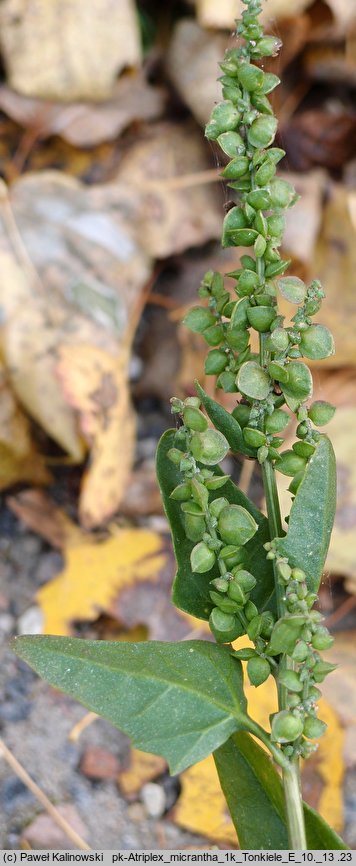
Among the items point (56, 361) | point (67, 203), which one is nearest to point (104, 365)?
point (56, 361)

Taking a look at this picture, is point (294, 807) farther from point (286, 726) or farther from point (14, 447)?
point (14, 447)

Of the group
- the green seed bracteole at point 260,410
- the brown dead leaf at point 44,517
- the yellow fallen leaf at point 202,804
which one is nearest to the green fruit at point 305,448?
the green seed bracteole at point 260,410

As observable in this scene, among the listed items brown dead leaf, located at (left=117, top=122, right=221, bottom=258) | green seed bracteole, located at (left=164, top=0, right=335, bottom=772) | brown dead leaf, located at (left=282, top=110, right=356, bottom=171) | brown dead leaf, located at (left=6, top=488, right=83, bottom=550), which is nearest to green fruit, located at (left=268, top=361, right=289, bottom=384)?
green seed bracteole, located at (left=164, top=0, right=335, bottom=772)

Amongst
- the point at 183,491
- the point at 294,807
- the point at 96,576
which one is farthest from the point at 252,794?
the point at 96,576

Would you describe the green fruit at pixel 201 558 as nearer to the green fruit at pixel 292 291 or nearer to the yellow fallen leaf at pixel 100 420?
the green fruit at pixel 292 291

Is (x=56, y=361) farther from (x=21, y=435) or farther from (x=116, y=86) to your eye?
(x=116, y=86)

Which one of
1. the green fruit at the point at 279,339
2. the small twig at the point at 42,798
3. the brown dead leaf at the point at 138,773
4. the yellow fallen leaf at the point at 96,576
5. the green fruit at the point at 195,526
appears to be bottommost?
the brown dead leaf at the point at 138,773

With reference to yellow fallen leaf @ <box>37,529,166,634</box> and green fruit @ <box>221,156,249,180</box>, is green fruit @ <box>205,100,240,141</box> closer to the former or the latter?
green fruit @ <box>221,156,249,180</box>
